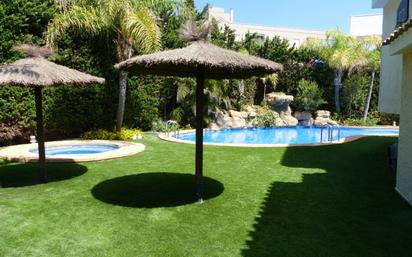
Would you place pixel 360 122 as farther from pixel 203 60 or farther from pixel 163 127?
pixel 203 60

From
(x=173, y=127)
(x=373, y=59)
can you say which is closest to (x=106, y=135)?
(x=173, y=127)

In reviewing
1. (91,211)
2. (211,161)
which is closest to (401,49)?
(211,161)

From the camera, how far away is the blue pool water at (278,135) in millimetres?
21283

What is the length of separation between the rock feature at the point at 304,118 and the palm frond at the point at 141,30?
15.3 metres

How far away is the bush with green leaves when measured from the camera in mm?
27547

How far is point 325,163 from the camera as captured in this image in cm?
1214

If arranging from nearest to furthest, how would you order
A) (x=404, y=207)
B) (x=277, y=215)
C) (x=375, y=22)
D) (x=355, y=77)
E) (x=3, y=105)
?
1. (x=277, y=215)
2. (x=404, y=207)
3. (x=3, y=105)
4. (x=355, y=77)
5. (x=375, y=22)

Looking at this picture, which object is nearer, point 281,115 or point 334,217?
point 334,217

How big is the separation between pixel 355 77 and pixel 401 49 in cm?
2036

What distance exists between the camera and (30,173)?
10.6 meters

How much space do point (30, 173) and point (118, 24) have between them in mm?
8282

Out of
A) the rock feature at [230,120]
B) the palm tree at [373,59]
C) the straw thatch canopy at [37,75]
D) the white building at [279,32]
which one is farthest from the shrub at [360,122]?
the white building at [279,32]

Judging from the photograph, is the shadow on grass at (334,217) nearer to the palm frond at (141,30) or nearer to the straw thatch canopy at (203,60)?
the straw thatch canopy at (203,60)

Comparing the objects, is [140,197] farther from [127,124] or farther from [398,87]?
[127,124]
